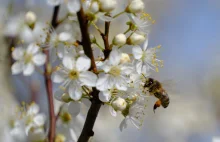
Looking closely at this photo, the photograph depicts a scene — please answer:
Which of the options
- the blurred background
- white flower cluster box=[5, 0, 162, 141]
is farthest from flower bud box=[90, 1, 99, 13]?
the blurred background

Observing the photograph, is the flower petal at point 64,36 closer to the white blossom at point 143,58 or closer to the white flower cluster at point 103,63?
the white flower cluster at point 103,63

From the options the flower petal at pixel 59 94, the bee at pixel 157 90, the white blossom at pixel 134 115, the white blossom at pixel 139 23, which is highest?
the white blossom at pixel 139 23

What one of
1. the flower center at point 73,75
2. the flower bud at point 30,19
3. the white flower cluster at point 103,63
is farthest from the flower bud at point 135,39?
the flower bud at point 30,19

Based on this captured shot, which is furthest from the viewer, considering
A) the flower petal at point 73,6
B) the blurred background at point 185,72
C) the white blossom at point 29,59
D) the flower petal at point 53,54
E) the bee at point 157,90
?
the blurred background at point 185,72

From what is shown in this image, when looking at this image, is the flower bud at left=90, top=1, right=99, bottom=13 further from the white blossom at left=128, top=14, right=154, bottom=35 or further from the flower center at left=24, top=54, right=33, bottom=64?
the flower center at left=24, top=54, right=33, bottom=64

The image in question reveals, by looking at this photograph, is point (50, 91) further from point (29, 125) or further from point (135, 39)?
point (135, 39)

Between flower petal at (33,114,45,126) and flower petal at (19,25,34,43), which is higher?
flower petal at (19,25,34,43)

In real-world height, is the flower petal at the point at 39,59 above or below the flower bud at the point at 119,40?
below
